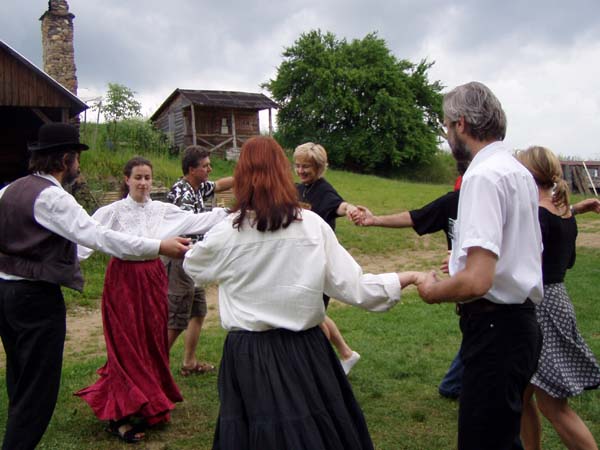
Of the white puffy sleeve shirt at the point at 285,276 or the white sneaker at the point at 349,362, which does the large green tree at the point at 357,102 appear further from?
the white puffy sleeve shirt at the point at 285,276

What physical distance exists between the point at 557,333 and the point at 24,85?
488 inches

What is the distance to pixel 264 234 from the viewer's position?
8.39ft

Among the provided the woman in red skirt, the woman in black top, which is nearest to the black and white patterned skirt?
the woman in black top

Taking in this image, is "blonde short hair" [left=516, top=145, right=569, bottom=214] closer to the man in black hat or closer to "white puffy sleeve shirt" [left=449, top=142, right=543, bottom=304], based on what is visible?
"white puffy sleeve shirt" [left=449, top=142, right=543, bottom=304]

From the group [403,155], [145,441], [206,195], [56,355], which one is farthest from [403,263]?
[403,155]

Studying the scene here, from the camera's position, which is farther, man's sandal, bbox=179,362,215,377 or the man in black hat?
man's sandal, bbox=179,362,215,377

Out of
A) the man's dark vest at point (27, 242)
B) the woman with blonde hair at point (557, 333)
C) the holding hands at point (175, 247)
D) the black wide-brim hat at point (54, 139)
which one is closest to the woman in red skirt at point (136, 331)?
the holding hands at point (175, 247)

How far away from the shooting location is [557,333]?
323cm

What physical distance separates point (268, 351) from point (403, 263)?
32.5 ft

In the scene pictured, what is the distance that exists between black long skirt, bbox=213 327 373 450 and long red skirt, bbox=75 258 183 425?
165 centimetres

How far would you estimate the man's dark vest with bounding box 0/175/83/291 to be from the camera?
126 inches

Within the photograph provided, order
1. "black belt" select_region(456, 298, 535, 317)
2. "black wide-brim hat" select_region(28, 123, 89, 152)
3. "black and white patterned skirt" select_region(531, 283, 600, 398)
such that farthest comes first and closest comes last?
"black wide-brim hat" select_region(28, 123, 89, 152) < "black and white patterned skirt" select_region(531, 283, 600, 398) < "black belt" select_region(456, 298, 535, 317)

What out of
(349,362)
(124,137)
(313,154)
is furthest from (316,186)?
(124,137)

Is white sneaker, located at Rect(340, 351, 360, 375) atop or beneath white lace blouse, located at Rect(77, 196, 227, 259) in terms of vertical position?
beneath
